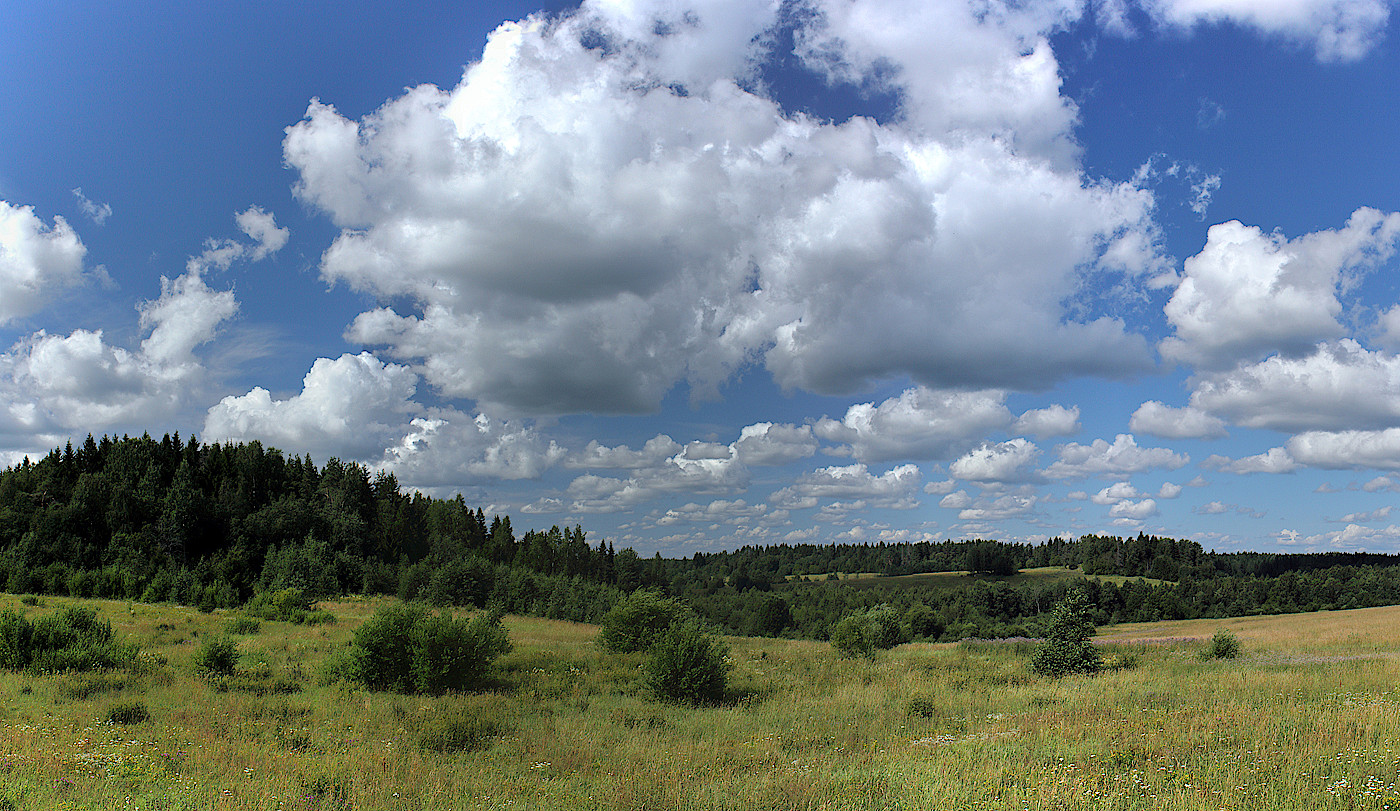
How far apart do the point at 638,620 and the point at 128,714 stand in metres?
18.3

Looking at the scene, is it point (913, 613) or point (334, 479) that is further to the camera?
point (334, 479)

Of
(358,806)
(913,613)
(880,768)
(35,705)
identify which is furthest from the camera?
(913,613)

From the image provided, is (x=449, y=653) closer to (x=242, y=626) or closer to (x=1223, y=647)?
(x=242, y=626)

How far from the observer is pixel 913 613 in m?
80.6

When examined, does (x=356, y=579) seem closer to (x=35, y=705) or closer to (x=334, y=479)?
(x=334, y=479)

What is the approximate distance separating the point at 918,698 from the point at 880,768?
299 inches

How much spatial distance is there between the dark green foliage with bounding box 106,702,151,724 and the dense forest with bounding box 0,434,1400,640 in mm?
27216

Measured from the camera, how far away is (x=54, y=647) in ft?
68.3

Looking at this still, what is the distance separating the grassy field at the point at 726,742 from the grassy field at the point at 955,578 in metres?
121

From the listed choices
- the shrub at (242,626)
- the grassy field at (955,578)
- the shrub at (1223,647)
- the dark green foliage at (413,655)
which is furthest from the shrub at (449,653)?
the grassy field at (955,578)

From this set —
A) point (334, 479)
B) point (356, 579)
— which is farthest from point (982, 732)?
point (334, 479)

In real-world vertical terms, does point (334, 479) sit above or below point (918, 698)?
above

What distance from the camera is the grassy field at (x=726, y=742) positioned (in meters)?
9.69

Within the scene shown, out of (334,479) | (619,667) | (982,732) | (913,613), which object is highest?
(334,479)
